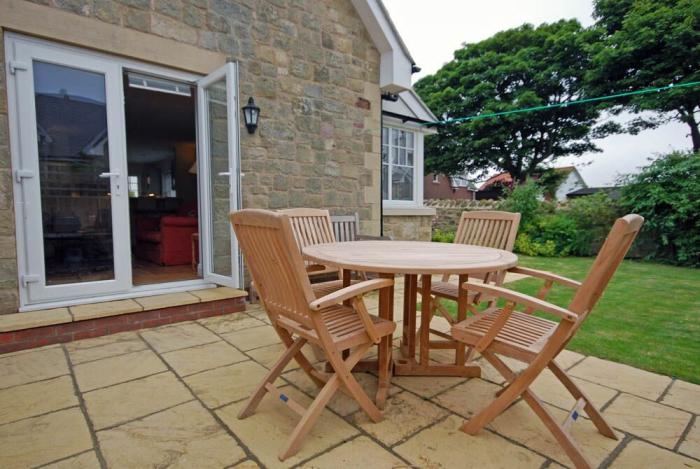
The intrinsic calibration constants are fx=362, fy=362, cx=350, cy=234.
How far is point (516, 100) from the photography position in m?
14.2

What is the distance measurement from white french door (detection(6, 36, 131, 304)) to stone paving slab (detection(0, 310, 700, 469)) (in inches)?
30.3

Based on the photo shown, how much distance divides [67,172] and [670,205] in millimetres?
9064

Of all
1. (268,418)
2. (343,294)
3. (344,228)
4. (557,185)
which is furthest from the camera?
(557,185)

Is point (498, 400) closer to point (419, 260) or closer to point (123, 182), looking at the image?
point (419, 260)

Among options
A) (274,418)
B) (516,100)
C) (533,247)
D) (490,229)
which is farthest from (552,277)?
(516,100)

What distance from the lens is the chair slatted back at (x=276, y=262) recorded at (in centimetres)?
138

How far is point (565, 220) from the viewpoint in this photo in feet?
25.9

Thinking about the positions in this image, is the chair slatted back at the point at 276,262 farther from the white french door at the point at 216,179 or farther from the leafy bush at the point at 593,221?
the leafy bush at the point at 593,221

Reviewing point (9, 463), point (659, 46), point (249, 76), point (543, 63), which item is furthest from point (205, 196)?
point (543, 63)

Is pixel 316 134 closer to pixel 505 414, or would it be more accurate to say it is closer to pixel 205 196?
pixel 205 196

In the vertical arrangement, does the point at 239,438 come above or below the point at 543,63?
below

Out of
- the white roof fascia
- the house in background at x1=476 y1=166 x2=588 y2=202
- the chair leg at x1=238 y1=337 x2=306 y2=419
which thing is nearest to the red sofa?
the white roof fascia

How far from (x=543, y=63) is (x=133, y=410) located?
16573 mm

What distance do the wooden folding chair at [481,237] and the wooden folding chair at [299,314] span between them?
84cm
